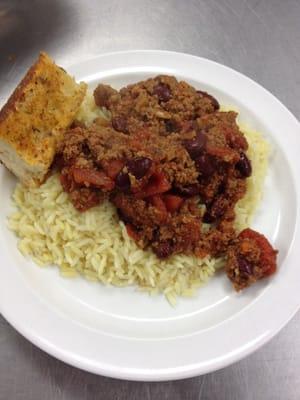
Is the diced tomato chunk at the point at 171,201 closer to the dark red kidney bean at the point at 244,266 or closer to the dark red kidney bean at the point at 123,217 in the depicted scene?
the dark red kidney bean at the point at 123,217

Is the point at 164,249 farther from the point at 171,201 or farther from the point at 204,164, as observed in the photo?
the point at 204,164

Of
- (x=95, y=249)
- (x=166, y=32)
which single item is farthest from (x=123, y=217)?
(x=166, y=32)

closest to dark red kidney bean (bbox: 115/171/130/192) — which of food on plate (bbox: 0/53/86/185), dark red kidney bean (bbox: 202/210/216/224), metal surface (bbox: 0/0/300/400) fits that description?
food on plate (bbox: 0/53/86/185)

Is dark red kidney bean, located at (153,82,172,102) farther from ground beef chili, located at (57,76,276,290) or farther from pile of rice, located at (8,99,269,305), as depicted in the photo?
→ pile of rice, located at (8,99,269,305)

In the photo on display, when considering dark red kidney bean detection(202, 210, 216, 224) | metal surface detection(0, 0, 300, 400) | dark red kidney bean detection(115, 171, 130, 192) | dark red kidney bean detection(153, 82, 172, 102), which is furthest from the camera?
metal surface detection(0, 0, 300, 400)

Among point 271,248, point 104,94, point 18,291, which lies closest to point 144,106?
point 104,94

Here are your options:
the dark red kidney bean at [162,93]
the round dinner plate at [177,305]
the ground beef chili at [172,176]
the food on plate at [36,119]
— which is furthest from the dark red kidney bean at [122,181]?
the dark red kidney bean at [162,93]
